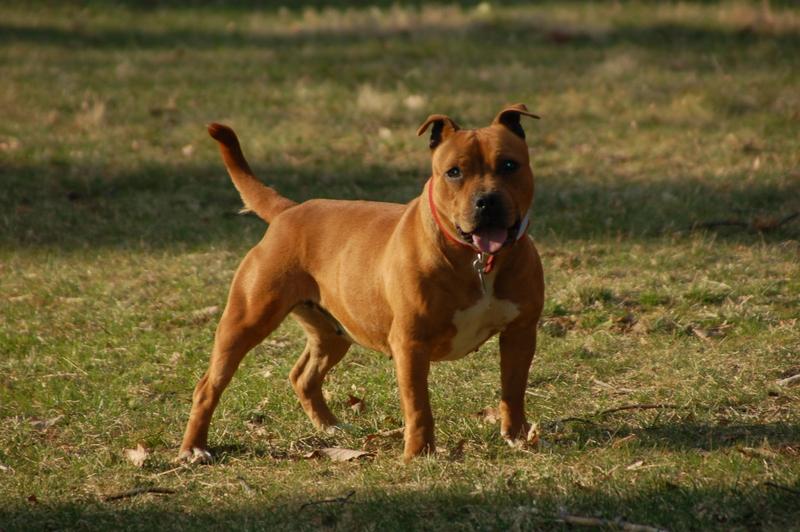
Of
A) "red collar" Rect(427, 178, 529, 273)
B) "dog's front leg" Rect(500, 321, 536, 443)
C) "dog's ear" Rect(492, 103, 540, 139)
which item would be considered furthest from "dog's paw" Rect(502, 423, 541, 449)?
"dog's ear" Rect(492, 103, 540, 139)

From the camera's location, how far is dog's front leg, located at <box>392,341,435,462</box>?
515 centimetres

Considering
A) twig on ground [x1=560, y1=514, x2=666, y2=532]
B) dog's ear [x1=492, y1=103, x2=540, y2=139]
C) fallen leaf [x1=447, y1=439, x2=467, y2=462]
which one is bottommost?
fallen leaf [x1=447, y1=439, x2=467, y2=462]

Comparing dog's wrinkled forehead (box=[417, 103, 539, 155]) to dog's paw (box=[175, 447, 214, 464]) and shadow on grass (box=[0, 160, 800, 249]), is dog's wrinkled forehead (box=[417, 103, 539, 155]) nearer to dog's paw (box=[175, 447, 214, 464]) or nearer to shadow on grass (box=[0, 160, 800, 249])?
dog's paw (box=[175, 447, 214, 464])

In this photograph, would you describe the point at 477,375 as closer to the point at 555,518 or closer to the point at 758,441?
the point at 758,441

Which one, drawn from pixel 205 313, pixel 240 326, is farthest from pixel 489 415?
pixel 205 313

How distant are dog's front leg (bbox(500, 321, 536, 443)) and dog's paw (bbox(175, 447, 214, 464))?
4.53 feet

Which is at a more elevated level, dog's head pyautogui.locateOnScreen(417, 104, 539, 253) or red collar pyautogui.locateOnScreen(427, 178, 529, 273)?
dog's head pyautogui.locateOnScreen(417, 104, 539, 253)

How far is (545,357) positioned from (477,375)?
0.41m

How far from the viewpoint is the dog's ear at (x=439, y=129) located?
5254 millimetres

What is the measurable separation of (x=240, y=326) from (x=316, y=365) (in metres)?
0.65

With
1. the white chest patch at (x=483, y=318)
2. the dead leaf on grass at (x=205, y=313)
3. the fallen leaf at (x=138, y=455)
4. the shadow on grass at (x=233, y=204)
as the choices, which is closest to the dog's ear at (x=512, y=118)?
the white chest patch at (x=483, y=318)

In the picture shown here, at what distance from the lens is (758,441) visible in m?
5.16

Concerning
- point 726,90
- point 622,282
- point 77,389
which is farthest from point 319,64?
point 77,389

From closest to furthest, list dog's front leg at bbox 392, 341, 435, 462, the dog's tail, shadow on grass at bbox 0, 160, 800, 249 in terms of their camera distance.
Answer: dog's front leg at bbox 392, 341, 435, 462 < the dog's tail < shadow on grass at bbox 0, 160, 800, 249
